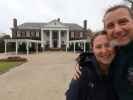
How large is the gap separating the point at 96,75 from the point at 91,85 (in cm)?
6

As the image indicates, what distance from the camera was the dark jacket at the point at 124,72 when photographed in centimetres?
163

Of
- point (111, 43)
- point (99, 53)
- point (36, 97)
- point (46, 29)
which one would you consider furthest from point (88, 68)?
point (46, 29)

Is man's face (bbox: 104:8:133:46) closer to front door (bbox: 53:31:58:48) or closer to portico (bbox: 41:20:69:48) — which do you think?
portico (bbox: 41:20:69:48)

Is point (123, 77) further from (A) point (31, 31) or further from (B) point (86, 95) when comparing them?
(A) point (31, 31)

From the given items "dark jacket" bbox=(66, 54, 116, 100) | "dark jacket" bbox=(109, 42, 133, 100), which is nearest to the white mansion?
"dark jacket" bbox=(66, 54, 116, 100)

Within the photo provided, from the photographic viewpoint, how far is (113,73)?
176 cm

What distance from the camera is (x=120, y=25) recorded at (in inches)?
64.1

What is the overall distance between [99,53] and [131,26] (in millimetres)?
261

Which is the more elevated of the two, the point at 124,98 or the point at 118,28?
the point at 118,28

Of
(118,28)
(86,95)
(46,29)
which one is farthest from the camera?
(46,29)

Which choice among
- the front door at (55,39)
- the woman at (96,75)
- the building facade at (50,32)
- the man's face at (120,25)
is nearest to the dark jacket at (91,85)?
the woman at (96,75)

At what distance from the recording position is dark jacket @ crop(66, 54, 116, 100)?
5.89 ft

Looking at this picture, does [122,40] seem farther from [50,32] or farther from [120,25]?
[50,32]

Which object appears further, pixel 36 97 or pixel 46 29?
pixel 46 29
